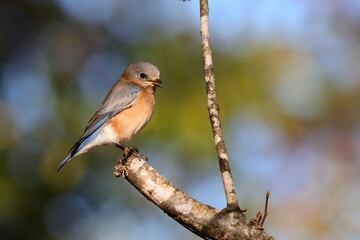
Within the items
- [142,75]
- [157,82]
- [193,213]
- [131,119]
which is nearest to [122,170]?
[193,213]

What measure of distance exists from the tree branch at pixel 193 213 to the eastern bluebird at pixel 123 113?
5.82 feet

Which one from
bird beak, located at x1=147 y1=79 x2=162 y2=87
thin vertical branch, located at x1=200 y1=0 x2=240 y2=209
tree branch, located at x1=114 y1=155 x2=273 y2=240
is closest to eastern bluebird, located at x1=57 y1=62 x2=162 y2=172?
bird beak, located at x1=147 y1=79 x2=162 y2=87

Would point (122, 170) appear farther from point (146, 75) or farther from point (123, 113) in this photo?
point (146, 75)

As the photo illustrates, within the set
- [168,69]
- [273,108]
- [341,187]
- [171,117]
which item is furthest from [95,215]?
[341,187]

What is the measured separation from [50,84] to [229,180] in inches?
194

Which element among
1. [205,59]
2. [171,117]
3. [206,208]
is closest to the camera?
[206,208]

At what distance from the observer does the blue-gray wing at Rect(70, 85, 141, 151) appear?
7.01m

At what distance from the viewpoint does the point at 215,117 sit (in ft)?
15.7

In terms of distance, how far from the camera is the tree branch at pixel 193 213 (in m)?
4.32

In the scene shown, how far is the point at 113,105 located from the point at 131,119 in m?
0.32

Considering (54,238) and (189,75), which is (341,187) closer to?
(189,75)

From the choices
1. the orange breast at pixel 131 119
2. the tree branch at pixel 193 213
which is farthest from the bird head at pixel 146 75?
the tree branch at pixel 193 213

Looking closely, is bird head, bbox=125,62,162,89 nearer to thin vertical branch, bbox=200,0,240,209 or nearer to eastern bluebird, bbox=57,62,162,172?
eastern bluebird, bbox=57,62,162,172

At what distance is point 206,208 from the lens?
4543mm
